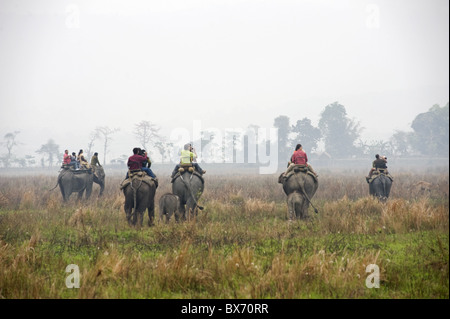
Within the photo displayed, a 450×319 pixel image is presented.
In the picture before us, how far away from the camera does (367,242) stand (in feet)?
A: 27.7

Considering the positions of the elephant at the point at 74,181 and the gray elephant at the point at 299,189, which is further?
the elephant at the point at 74,181

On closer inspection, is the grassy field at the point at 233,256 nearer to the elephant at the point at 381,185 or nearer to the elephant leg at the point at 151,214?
the elephant leg at the point at 151,214

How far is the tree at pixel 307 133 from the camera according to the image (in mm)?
83481

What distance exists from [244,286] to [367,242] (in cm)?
407

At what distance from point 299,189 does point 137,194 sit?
4.44 metres

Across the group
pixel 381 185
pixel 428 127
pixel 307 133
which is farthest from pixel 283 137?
pixel 381 185

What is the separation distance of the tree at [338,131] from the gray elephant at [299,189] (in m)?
76.3

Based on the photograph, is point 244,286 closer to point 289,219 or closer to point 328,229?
point 328,229

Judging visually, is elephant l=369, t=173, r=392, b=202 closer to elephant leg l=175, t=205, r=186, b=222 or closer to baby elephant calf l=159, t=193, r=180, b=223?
elephant leg l=175, t=205, r=186, b=222

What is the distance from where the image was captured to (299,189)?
1130 cm

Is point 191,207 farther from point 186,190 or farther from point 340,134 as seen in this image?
point 340,134

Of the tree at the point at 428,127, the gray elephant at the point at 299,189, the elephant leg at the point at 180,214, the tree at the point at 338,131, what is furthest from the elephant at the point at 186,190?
the tree at the point at 338,131
